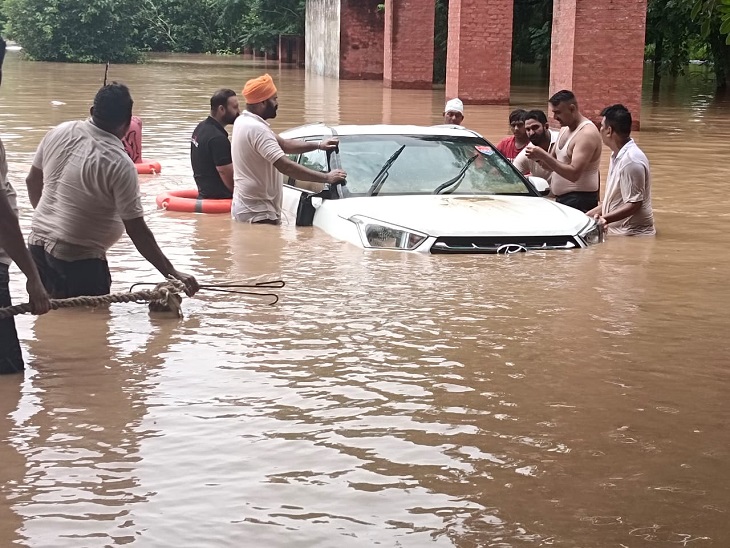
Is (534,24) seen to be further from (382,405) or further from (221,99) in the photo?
(382,405)

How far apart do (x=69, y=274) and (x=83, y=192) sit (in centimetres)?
55

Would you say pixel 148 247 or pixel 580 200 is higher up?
pixel 148 247

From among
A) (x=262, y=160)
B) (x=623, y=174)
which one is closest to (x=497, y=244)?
(x=623, y=174)

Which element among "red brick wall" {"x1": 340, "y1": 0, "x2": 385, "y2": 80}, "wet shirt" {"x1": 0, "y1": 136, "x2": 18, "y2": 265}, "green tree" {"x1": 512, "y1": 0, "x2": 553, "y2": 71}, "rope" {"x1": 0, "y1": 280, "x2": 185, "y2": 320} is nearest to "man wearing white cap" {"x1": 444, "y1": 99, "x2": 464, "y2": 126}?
"rope" {"x1": 0, "y1": 280, "x2": 185, "y2": 320}

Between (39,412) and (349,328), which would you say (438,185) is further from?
(39,412)

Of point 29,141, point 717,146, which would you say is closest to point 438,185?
point 29,141

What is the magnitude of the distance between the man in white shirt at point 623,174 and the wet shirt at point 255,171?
276cm

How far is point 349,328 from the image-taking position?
7328 mm

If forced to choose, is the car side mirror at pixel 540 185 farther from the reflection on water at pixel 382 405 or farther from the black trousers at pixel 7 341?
the black trousers at pixel 7 341

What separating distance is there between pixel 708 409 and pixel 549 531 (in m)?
1.86

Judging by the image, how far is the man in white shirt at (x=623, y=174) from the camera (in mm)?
10141

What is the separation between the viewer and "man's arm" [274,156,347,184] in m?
9.91

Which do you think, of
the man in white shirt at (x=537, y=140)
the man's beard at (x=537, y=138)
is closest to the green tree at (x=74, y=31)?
the man in white shirt at (x=537, y=140)

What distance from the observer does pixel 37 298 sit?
5.73 metres
